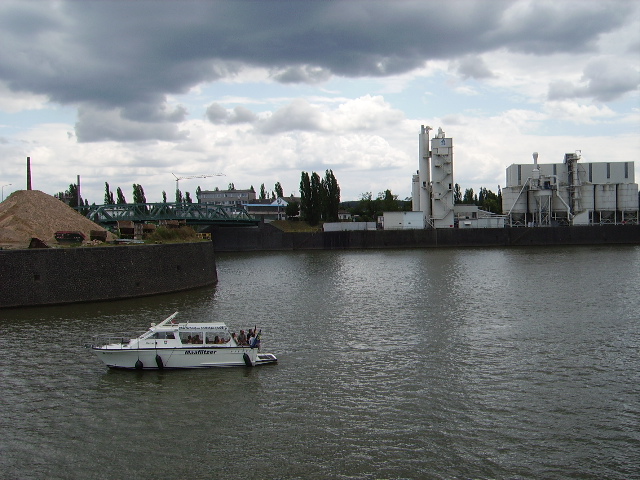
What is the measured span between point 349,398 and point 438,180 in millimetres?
105829

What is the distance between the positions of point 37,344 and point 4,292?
579 inches

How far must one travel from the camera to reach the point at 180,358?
28.0 metres

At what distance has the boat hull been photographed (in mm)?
27859

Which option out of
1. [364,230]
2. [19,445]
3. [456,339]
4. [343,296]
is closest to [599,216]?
[364,230]

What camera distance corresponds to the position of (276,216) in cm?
18512

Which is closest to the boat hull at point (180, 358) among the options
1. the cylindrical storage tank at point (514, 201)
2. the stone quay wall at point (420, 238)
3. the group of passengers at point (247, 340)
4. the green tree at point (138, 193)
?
the group of passengers at point (247, 340)

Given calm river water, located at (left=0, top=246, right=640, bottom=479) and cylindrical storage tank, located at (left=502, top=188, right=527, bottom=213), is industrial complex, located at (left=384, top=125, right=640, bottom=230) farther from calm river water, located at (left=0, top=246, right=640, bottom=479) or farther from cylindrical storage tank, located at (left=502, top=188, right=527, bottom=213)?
calm river water, located at (left=0, top=246, right=640, bottom=479)

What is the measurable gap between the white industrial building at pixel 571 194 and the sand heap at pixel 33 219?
291 ft

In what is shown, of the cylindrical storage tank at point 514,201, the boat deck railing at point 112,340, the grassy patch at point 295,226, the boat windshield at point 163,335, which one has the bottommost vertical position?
the boat deck railing at point 112,340

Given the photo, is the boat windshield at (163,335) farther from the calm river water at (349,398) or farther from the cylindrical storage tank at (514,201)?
the cylindrical storage tank at (514,201)

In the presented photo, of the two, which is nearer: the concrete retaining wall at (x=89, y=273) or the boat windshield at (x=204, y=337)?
the boat windshield at (x=204, y=337)

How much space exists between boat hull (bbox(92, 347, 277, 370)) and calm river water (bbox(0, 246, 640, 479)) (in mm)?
563

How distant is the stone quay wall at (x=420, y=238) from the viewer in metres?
116

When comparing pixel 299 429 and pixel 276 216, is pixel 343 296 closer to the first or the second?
pixel 299 429
